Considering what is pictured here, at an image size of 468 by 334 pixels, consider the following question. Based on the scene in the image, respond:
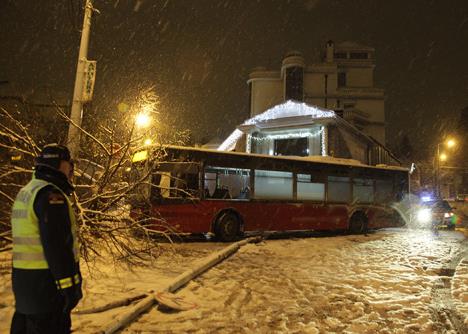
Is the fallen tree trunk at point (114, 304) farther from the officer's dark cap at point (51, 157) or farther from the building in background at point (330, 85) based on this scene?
the building in background at point (330, 85)

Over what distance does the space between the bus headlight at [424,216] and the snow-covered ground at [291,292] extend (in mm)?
9456

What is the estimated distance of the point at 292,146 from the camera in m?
27.5

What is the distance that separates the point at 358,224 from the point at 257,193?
5.55m

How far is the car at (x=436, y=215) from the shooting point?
18.4 metres

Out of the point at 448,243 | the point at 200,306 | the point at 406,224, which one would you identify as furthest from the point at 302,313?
the point at 406,224

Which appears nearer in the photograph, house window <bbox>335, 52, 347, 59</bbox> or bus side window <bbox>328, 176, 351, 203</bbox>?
bus side window <bbox>328, 176, 351, 203</bbox>

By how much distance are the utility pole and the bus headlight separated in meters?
17.4

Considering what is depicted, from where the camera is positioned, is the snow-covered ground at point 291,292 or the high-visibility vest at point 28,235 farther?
the snow-covered ground at point 291,292

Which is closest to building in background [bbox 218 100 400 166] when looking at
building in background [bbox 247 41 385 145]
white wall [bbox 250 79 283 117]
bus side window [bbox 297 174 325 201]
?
bus side window [bbox 297 174 325 201]

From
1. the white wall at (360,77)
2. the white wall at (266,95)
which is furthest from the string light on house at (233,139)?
the white wall at (360,77)

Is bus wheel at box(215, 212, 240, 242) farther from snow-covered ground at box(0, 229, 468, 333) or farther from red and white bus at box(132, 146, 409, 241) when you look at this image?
snow-covered ground at box(0, 229, 468, 333)

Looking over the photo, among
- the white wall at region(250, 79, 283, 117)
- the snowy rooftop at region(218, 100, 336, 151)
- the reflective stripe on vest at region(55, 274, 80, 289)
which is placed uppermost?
the white wall at region(250, 79, 283, 117)

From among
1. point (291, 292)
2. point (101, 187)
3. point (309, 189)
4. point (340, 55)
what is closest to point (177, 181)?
point (101, 187)

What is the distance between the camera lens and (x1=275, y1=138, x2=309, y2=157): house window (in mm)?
27100
